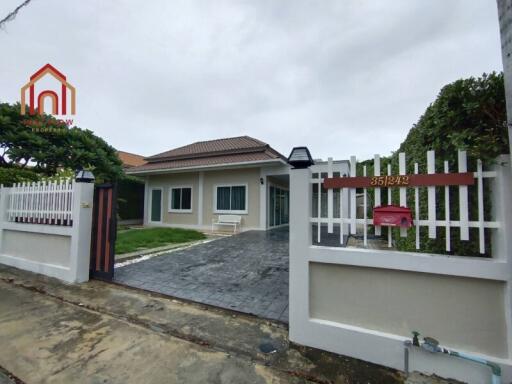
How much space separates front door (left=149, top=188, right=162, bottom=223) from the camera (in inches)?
500

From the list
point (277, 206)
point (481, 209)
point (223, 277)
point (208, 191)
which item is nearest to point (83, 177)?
point (223, 277)

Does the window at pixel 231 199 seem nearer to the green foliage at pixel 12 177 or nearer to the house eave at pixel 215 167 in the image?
the house eave at pixel 215 167

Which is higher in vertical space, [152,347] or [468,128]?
[468,128]

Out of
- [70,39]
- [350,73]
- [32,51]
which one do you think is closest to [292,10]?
[350,73]

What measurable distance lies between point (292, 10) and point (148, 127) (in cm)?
1104

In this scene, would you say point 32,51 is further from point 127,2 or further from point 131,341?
point 131,341

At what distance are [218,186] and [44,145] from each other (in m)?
7.80

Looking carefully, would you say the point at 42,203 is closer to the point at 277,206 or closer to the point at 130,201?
the point at 277,206

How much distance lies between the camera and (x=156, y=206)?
42.2 feet

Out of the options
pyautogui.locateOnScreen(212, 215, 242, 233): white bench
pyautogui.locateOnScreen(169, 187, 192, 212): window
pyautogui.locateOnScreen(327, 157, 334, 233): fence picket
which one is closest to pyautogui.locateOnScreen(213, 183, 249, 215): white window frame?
pyautogui.locateOnScreen(212, 215, 242, 233): white bench

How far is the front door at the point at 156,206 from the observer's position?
12698mm

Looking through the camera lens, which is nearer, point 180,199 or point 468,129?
point 468,129

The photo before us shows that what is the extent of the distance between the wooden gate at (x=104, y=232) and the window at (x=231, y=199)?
706cm

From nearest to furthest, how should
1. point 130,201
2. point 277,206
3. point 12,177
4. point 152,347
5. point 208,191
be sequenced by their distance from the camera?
point 152,347, point 12,177, point 208,191, point 277,206, point 130,201
